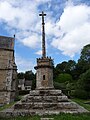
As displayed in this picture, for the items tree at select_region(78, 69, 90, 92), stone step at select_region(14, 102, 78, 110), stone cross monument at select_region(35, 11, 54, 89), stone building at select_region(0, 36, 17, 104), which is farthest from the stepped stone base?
tree at select_region(78, 69, 90, 92)

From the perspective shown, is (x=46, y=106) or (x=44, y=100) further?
(x=44, y=100)

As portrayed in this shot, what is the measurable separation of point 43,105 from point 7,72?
15966 mm

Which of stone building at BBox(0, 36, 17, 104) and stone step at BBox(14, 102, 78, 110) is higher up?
stone building at BBox(0, 36, 17, 104)

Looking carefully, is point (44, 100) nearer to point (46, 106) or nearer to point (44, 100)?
point (44, 100)

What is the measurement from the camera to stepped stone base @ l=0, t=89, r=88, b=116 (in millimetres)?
12234

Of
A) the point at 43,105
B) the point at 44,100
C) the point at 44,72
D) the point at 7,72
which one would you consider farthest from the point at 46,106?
the point at 7,72

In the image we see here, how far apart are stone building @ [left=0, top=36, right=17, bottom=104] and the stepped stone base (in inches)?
517

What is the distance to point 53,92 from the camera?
15055 millimetres

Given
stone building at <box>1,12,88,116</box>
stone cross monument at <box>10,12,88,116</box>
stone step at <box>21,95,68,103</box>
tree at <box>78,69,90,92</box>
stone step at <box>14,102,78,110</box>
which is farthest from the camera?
tree at <box>78,69,90,92</box>

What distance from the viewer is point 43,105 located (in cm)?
1343

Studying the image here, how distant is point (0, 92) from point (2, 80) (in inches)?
70.4

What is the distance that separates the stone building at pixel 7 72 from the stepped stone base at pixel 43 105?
13.1 meters

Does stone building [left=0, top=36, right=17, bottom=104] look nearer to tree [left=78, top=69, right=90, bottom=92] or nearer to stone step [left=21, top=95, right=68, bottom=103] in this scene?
stone step [left=21, top=95, right=68, bottom=103]

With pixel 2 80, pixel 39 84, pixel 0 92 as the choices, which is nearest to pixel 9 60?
pixel 2 80
